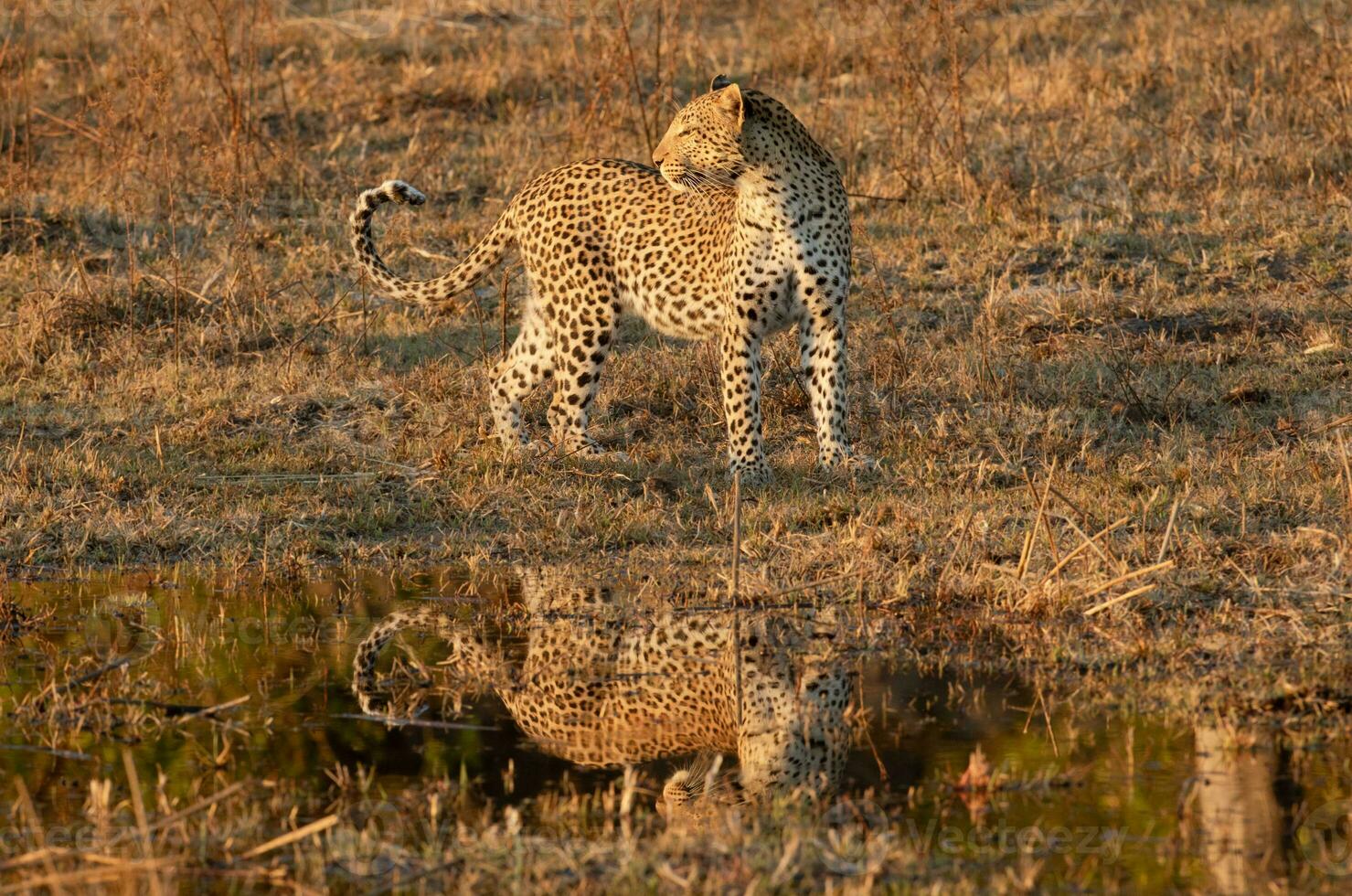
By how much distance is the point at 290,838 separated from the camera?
427 centimetres

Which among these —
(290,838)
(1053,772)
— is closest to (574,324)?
(1053,772)

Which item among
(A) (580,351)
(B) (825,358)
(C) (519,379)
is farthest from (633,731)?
(C) (519,379)

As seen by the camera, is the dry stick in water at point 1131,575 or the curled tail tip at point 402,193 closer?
the dry stick in water at point 1131,575

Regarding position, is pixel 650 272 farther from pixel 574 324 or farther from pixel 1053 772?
pixel 1053 772

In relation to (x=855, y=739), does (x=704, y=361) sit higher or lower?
higher

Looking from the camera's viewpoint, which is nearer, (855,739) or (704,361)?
(855,739)

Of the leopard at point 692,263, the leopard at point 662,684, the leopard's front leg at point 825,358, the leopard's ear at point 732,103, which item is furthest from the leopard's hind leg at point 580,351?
the leopard at point 662,684

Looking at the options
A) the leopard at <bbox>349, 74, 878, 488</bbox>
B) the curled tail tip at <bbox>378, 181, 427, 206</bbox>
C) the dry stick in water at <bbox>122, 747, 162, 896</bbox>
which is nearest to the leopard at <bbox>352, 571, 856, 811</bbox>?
the dry stick in water at <bbox>122, 747, 162, 896</bbox>

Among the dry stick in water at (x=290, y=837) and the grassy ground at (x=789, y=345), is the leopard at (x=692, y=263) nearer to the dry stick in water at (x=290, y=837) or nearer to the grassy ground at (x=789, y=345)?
the grassy ground at (x=789, y=345)

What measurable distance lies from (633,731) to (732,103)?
11.6 feet

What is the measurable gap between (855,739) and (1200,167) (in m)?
7.65

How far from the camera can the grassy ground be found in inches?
279

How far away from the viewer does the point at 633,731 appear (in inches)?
224

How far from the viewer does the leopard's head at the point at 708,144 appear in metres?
8.45
